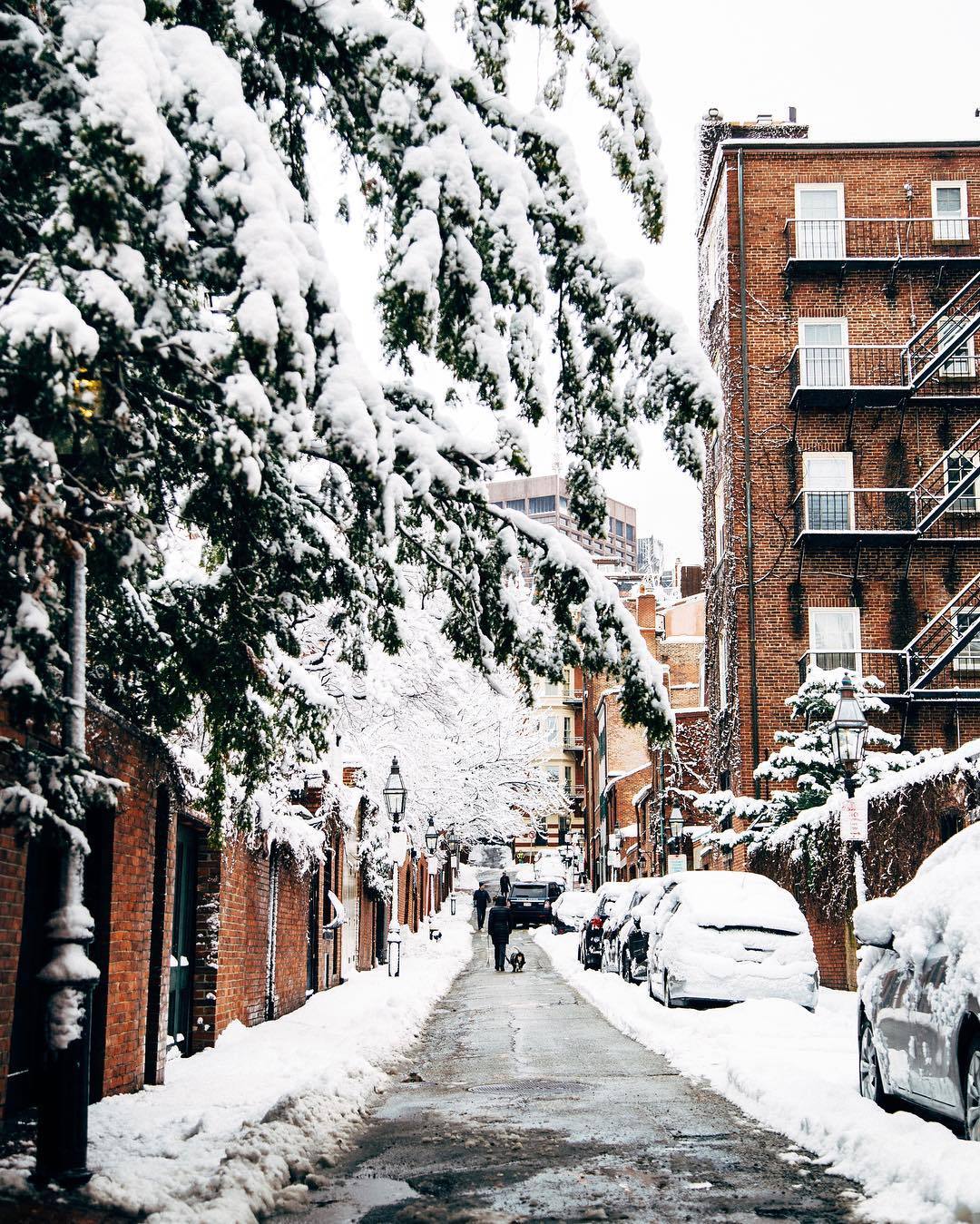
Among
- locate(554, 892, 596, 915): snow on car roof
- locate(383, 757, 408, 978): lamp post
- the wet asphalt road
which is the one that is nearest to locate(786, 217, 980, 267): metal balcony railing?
locate(383, 757, 408, 978): lamp post

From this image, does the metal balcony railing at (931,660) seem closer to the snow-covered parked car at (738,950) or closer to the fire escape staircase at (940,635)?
the fire escape staircase at (940,635)

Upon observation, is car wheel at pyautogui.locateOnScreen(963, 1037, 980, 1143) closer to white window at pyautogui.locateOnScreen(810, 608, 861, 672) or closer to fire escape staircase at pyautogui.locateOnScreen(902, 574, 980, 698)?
fire escape staircase at pyautogui.locateOnScreen(902, 574, 980, 698)

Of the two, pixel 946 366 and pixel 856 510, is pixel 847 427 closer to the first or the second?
pixel 856 510

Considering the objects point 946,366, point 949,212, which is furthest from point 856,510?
point 949,212

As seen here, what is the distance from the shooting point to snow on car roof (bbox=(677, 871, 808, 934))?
17750 millimetres

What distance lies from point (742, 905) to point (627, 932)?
7007 mm

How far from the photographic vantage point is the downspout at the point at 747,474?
3328 centimetres

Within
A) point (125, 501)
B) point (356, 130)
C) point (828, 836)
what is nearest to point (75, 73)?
point (125, 501)

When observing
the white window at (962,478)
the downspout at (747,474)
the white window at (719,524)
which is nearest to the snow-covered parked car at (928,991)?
the downspout at (747,474)

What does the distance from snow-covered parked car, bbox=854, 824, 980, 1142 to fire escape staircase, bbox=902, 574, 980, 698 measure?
23020 mm

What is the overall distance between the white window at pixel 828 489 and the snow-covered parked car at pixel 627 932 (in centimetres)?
994

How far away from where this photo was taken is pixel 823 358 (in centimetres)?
3466

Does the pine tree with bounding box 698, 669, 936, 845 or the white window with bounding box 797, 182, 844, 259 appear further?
the white window with bounding box 797, 182, 844, 259

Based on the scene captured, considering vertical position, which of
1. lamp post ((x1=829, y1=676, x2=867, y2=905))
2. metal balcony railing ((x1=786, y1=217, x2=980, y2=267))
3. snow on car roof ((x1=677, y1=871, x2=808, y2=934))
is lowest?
snow on car roof ((x1=677, y1=871, x2=808, y2=934))
